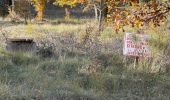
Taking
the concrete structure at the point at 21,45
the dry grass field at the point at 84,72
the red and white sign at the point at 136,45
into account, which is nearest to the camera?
the dry grass field at the point at 84,72

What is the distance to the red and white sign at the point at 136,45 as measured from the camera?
8.81 meters

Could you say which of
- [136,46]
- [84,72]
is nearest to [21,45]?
[84,72]

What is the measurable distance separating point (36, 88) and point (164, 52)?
12.1ft

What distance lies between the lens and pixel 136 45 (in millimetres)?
8852

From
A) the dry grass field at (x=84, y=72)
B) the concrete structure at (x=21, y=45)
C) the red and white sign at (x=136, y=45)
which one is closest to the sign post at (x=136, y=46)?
the red and white sign at (x=136, y=45)

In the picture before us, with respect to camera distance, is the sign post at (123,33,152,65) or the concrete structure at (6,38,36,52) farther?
the concrete structure at (6,38,36,52)

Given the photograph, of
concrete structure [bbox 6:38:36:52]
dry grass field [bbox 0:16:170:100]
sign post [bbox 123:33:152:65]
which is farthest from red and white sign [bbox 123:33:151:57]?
concrete structure [bbox 6:38:36:52]

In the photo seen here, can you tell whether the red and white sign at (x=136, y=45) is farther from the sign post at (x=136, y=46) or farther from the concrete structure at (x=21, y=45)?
the concrete structure at (x=21, y=45)

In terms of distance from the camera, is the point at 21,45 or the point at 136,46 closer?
the point at 136,46

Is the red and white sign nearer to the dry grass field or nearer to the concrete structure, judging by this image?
the dry grass field

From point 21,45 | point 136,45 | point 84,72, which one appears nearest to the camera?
point 84,72

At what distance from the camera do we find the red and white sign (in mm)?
8812

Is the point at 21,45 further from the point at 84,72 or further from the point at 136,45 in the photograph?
the point at 136,45

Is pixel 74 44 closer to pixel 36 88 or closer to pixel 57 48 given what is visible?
pixel 57 48
